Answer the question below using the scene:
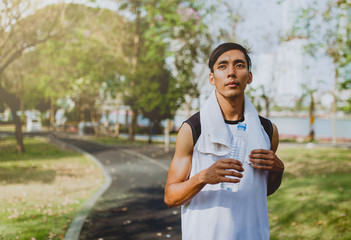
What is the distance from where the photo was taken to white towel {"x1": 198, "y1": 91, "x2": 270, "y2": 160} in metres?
1.98

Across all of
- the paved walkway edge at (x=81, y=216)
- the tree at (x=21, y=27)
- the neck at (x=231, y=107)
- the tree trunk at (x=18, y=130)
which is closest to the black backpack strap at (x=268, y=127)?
the neck at (x=231, y=107)

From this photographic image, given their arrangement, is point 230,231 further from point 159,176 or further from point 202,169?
point 159,176

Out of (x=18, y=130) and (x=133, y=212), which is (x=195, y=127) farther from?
(x=18, y=130)

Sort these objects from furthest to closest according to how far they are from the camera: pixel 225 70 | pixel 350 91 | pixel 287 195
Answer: pixel 287 195 → pixel 350 91 → pixel 225 70

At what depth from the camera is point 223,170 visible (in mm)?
1856

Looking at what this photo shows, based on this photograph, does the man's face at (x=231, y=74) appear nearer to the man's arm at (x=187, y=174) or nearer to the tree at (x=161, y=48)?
the man's arm at (x=187, y=174)

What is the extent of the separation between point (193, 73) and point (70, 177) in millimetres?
13122

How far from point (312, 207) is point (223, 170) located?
21.6ft

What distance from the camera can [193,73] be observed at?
2264 centimetres

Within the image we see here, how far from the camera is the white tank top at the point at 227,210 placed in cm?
199

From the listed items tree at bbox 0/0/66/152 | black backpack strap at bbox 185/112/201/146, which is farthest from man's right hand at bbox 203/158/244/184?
tree at bbox 0/0/66/152

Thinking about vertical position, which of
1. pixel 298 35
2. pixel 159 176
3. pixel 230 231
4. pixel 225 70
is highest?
pixel 298 35

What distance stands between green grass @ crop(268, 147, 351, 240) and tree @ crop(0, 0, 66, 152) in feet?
27.5

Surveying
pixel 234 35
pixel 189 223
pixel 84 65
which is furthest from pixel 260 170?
pixel 84 65
